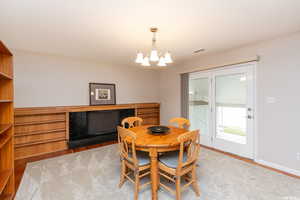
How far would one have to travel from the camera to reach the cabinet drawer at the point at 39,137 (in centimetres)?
298

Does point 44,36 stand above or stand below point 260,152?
above

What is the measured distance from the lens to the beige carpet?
182 centimetres

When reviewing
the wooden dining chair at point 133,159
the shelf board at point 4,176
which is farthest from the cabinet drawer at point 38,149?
the wooden dining chair at point 133,159

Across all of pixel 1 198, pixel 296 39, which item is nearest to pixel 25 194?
pixel 1 198

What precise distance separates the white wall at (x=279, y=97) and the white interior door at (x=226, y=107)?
20 cm

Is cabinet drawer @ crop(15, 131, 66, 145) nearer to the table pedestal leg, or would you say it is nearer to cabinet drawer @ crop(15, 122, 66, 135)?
cabinet drawer @ crop(15, 122, 66, 135)

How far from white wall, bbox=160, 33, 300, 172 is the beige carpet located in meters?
0.41

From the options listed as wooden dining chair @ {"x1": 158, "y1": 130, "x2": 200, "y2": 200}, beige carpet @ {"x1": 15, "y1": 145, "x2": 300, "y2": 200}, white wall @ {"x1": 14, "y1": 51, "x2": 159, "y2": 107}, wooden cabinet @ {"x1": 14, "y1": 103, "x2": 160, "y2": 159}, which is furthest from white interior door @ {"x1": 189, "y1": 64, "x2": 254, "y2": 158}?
wooden cabinet @ {"x1": 14, "y1": 103, "x2": 160, "y2": 159}

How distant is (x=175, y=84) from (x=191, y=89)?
2.05 ft

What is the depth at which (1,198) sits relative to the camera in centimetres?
176

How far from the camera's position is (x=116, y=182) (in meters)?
2.12

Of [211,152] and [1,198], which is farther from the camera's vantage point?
[211,152]

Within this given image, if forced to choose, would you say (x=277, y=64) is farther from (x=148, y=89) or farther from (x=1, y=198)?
(x=1, y=198)

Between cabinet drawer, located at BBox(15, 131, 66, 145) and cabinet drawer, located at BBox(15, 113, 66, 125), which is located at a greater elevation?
cabinet drawer, located at BBox(15, 113, 66, 125)
